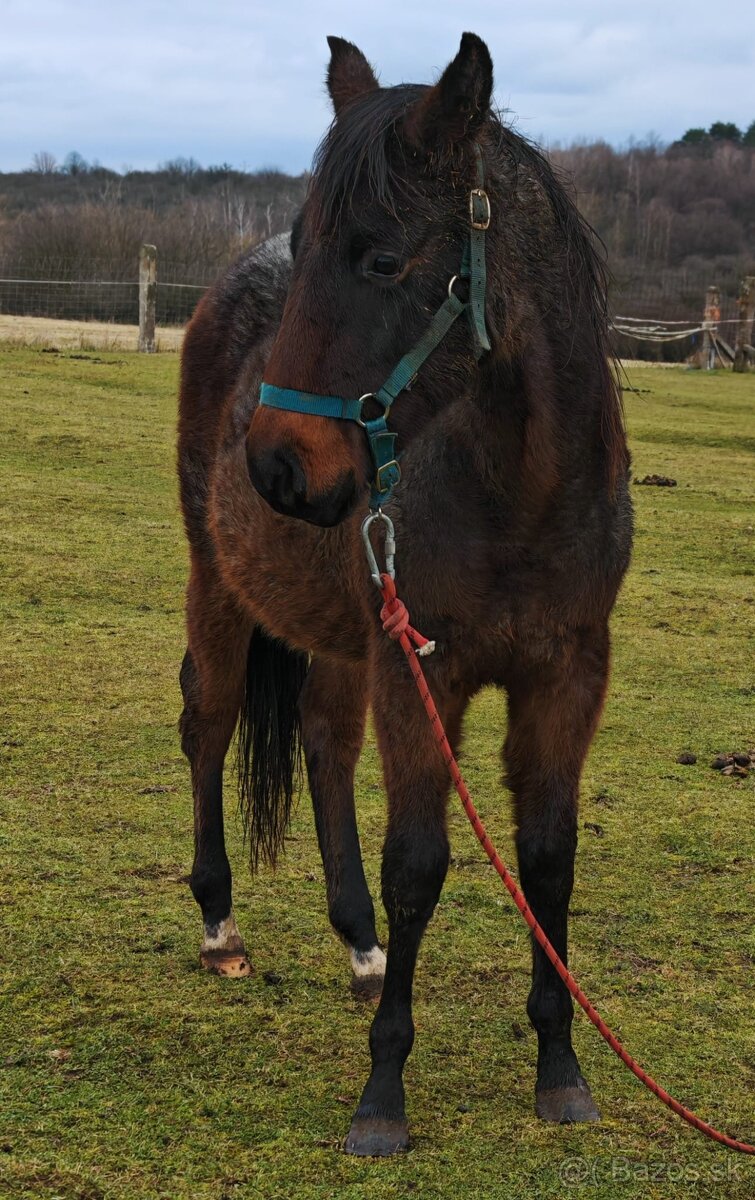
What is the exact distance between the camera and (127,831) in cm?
467

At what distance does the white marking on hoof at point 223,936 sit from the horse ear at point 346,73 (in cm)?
240

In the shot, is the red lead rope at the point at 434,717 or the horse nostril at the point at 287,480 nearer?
the horse nostril at the point at 287,480

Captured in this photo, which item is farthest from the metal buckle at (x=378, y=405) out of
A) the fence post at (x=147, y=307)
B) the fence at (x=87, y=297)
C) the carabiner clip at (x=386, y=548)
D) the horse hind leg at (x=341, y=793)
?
the fence at (x=87, y=297)

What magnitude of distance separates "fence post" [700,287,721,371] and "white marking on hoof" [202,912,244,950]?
82.8ft

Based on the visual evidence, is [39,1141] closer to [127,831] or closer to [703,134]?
[127,831]

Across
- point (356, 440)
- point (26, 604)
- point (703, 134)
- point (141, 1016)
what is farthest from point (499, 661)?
point (703, 134)

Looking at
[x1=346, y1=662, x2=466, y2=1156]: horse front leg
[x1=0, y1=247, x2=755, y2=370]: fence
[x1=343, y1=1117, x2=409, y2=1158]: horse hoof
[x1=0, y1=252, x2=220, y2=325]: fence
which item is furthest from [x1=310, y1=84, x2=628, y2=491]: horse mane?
[x1=0, y1=252, x2=220, y2=325]: fence

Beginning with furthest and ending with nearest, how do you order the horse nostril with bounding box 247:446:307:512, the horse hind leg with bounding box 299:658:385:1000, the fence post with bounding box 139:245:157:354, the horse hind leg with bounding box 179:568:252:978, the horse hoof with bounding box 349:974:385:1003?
the fence post with bounding box 139:245:157:354 < the horse hind leg with bounding box 179:568:252:978 < the horse hind leg with bounding box 299:658:385:1000 < the horse hoof with bounding box 349:974:385:1003 < the horse nostril with bounding box 247:446:307:512

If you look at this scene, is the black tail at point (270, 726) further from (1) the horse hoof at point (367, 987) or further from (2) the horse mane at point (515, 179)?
(2) the horse mane at point (515, 179)

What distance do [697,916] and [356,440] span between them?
2.29 metres

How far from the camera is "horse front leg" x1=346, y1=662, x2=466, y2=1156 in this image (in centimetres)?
304

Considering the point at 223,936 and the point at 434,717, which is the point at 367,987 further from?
the point at 434,717

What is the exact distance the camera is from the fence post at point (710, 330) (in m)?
27.4

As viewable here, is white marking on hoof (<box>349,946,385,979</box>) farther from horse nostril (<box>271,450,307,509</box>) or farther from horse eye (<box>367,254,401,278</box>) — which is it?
horse eye (<box>367,254,401,278</box>)
